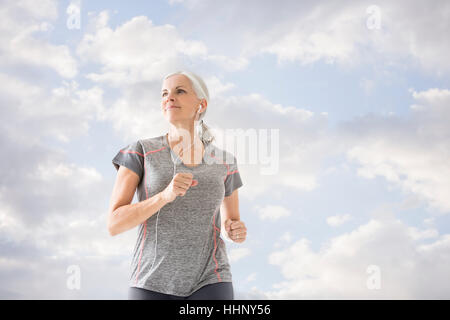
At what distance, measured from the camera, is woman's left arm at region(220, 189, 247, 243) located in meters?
1.80

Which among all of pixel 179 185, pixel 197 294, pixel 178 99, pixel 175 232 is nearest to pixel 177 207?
pixel 175 232

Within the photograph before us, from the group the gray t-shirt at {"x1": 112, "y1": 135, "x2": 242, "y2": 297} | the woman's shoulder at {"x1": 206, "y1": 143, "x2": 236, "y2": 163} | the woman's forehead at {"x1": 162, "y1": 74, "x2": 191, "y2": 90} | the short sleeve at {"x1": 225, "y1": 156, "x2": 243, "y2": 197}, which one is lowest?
the gray t-shirt at {"x1": 112, "y1": 135, "x2": 242, "y2": 297}

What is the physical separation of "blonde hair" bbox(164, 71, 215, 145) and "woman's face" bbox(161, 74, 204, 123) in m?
0.01

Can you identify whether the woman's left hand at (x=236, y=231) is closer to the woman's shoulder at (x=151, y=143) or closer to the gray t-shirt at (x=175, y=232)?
the gray t-shirt at (x=175, y=232)

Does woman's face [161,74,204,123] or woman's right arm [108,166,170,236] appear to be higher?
woman's face [161,74,204,123]

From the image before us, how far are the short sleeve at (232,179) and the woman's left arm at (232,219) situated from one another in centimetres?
2

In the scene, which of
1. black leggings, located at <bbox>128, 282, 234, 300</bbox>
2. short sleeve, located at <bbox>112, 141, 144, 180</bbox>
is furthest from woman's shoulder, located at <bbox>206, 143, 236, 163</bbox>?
black leggings, located at <bbox>128, 282, 234, 300</bbox>

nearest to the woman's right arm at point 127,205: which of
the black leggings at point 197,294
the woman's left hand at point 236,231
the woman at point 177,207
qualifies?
the woman at point 177,207

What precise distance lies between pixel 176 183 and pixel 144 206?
158mm

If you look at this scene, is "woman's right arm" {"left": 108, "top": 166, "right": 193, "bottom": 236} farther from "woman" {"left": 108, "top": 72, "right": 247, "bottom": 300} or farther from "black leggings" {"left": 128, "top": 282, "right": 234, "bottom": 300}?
"black leggings" {"left": 128, "top": 282, "right": 234, "bottom": 300}

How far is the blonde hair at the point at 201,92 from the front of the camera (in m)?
1.87

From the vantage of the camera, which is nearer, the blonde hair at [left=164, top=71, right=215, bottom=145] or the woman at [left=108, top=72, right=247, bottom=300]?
the woman at [left=108, top=72, right=247, bottom=300]
